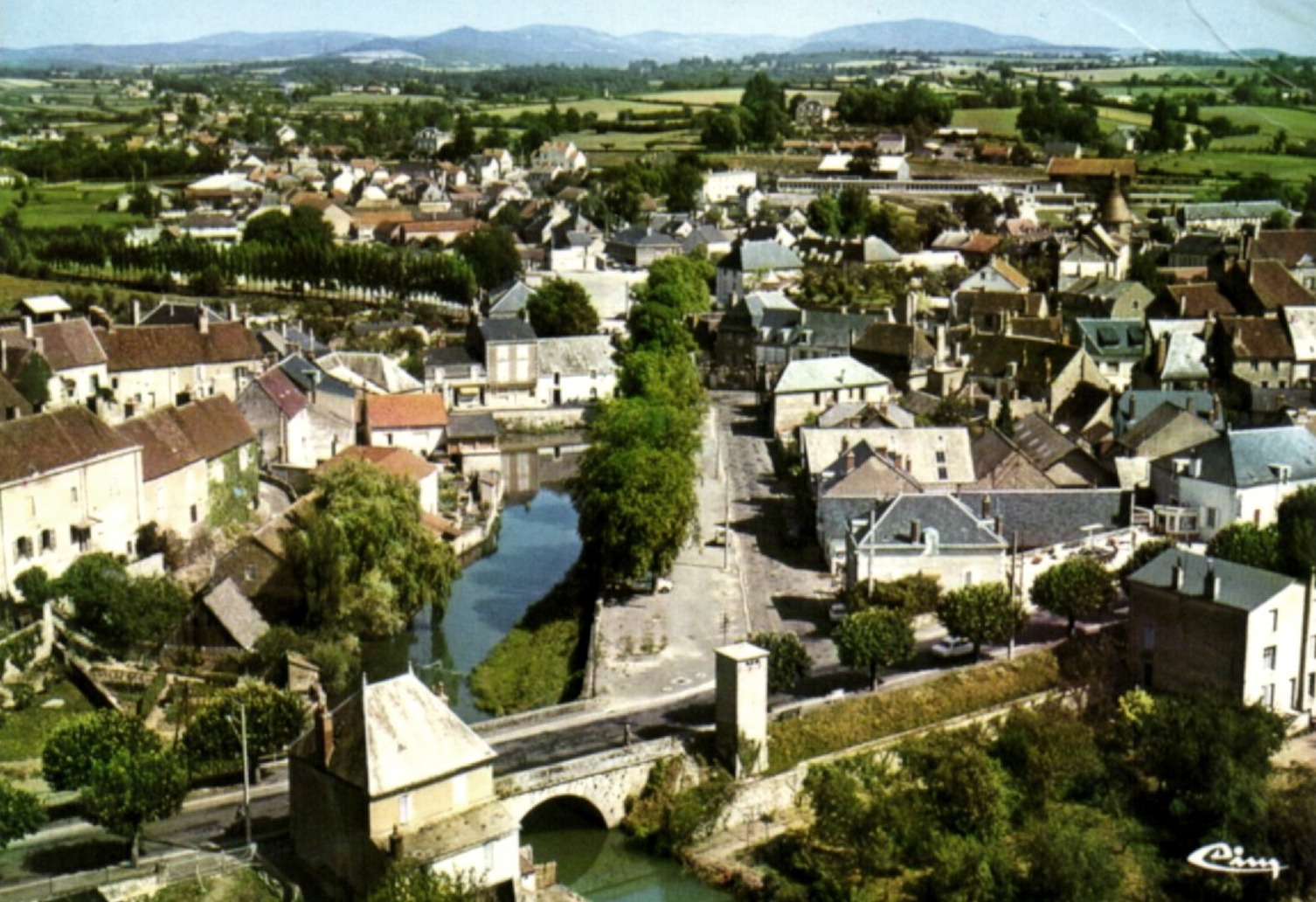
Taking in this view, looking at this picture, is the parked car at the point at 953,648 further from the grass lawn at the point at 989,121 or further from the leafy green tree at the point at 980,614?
the grass lawn at the point at 989,121

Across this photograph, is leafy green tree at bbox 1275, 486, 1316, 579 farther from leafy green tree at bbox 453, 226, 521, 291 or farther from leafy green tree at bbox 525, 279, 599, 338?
leafy green tree at bbox 453, 226, 521, 291

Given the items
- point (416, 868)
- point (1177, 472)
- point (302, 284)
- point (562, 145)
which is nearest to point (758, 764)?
point (416, 868)

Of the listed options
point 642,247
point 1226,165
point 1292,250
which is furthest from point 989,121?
point 1292,250

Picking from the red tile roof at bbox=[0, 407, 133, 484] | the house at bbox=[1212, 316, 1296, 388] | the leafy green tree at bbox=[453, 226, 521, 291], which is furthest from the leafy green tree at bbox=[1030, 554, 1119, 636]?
the leafy green tree at bbox=[453, 226, 521, 291]

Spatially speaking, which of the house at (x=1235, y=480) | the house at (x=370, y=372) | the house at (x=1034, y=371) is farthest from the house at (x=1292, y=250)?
the house at (x=370, y=372)

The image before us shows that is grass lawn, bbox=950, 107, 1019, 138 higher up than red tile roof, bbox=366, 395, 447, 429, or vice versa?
grass lawn, bbox=950, 107, 1019, 138

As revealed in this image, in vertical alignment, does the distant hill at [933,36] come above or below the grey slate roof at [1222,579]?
above
